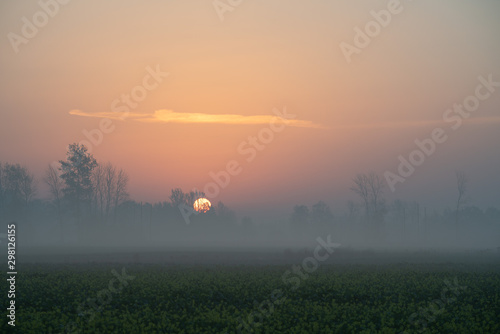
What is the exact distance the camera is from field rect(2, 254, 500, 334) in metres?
21.5

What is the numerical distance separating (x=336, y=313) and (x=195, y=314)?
22.9 ft

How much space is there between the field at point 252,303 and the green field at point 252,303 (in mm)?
56

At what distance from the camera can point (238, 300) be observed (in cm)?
2753

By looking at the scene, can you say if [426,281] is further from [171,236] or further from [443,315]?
[171,236]

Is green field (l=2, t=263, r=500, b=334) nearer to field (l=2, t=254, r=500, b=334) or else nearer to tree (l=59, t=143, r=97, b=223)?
field (l=2, t=254, r=500, b=334)

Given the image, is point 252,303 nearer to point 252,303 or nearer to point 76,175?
point 252,303

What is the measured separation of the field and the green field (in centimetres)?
6

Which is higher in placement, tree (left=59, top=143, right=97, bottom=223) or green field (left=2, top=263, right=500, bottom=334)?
tree (left=59, top=143, right=97, bottom=223)

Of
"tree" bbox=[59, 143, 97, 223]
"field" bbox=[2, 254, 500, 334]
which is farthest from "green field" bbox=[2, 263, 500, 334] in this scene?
"tree" bbox=[59, 143, 97, 223]

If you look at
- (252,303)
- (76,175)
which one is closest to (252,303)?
(252,303)

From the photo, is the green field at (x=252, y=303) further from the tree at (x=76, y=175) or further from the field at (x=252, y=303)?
the tree at (x=76, y=175)

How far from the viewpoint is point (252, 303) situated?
26.9 m

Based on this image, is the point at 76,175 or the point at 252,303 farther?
the point at 76,175

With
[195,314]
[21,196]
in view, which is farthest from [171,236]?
[195,314]
